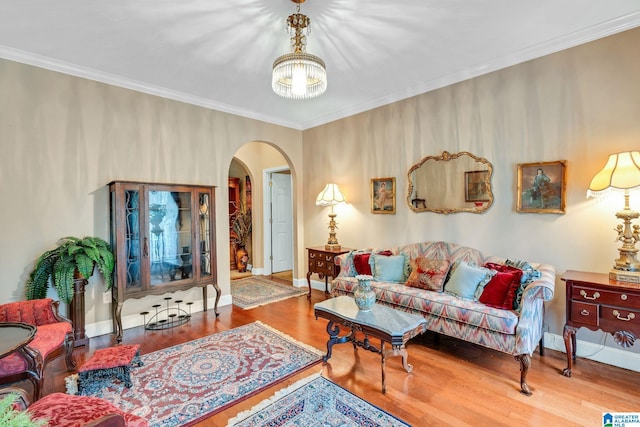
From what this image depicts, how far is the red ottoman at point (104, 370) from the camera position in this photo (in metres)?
2.24

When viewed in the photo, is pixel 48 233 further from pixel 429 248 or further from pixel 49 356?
pixel 429 248

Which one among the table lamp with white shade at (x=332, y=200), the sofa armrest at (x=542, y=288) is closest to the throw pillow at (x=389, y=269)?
the table lamp with white shade at (x=332, y=200)

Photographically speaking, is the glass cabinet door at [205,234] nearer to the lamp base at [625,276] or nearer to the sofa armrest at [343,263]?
the sofa armrest at [343,263]

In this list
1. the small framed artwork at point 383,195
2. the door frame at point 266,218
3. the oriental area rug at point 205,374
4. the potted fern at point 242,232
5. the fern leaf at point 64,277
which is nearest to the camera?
the oriental area rug at point 205,374

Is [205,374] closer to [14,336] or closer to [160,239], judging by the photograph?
[14,336]

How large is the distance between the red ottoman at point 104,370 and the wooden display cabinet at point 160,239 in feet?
3.18

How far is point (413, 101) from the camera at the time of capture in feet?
12.9

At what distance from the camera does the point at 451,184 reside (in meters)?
3.59

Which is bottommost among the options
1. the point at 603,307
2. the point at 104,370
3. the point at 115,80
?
the point at 104,370

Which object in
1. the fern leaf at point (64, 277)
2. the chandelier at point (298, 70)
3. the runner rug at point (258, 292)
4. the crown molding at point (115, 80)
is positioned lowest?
the runner rug at point (258, 292)

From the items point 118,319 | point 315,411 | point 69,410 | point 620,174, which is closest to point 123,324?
point 118,319

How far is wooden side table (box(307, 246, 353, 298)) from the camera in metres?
4.39

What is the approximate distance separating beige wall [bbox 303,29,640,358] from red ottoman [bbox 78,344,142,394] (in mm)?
3210

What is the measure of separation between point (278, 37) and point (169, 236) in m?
2.56
